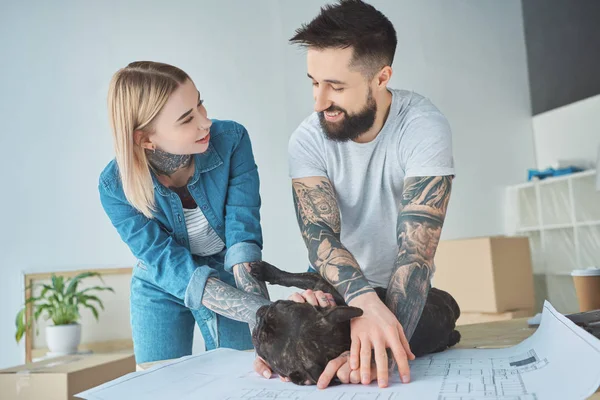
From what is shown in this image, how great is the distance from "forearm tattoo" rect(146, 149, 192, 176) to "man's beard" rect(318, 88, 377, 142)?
35cm

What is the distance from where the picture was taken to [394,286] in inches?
40.7

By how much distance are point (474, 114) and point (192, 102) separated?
3.42 metres

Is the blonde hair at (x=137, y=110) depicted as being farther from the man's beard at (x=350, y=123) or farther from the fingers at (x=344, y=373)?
the fingers at (x=344, y=373)

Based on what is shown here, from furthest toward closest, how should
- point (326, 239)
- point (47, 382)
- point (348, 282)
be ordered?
1. point (47, 382)
2. point (326, 239)
3. point (348, 282)

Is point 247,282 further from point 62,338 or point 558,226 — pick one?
point 558,226

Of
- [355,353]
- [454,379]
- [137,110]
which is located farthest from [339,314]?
[137,110]

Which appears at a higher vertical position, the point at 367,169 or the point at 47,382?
the point at 367,169

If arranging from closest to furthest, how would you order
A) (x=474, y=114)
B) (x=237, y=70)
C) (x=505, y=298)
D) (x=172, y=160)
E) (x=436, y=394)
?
1. (x=436, y=394)
2. (x=172, y=160)
3. (x=505, y=298)
4. (x=237, y=70)
5. (x=474, y=114)

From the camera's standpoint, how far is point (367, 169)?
4.20 feet

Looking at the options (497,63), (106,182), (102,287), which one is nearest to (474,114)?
(497,63)

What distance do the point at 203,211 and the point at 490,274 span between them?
2.49 metres

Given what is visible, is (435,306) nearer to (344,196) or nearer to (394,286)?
(394,286)

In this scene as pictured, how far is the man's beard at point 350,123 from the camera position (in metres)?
1.21

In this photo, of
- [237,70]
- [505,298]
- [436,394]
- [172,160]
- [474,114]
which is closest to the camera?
[436,394]
